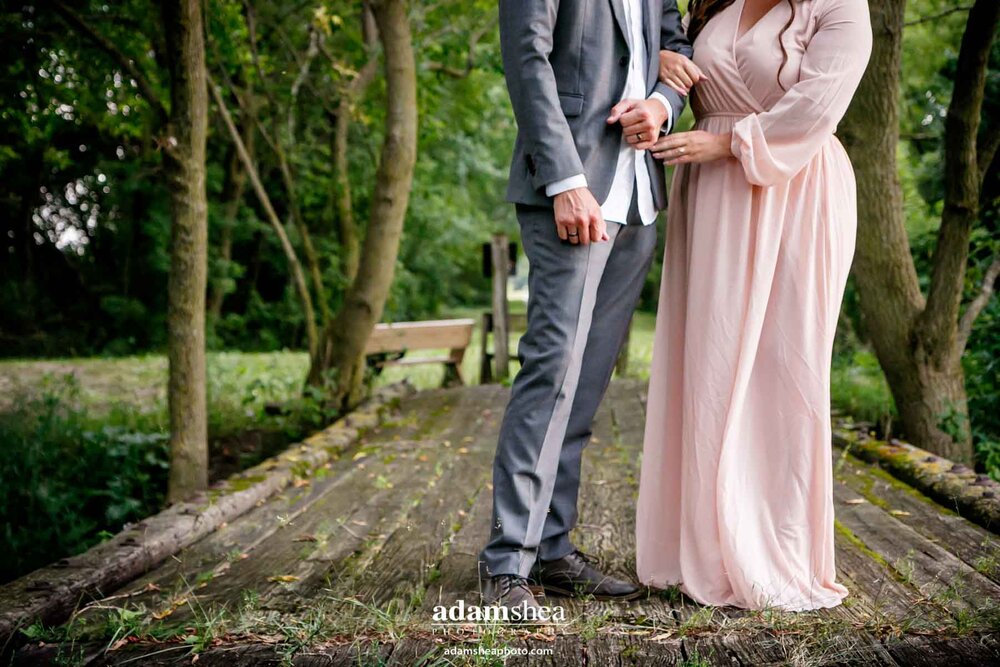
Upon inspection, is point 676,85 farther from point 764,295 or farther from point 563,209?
point 764,295

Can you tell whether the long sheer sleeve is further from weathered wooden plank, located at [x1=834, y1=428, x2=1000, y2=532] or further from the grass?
the grass

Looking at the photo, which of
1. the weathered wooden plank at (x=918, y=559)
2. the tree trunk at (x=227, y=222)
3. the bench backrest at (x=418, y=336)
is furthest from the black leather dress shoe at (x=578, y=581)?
the tree trunk at (x=227, y=222)

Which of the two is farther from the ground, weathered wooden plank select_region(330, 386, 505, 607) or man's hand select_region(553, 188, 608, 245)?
man's hand select_region(553, 188, 608, 245)

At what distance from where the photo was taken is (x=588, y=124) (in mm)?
2375

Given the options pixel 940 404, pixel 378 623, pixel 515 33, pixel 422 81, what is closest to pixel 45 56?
pixel 422 81

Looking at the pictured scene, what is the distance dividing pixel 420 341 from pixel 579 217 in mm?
6203

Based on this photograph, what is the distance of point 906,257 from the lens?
14.7 ft

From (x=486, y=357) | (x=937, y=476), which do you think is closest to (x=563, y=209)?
(x=937, y=476)

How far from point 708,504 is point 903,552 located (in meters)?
0.85

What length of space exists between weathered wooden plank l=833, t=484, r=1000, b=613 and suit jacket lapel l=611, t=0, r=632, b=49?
1771 mm

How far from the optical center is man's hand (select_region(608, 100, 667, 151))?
7.70 feet

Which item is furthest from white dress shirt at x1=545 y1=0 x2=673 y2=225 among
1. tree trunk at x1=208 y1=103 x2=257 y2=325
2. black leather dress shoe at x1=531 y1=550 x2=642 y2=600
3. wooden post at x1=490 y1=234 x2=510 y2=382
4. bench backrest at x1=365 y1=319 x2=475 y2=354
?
tree trunk at x1=208 y1=103 x2=257 y2=325

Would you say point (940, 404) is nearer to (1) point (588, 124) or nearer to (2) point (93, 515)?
(1) point (588, 124)

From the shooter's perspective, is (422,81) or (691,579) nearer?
(691,579)
